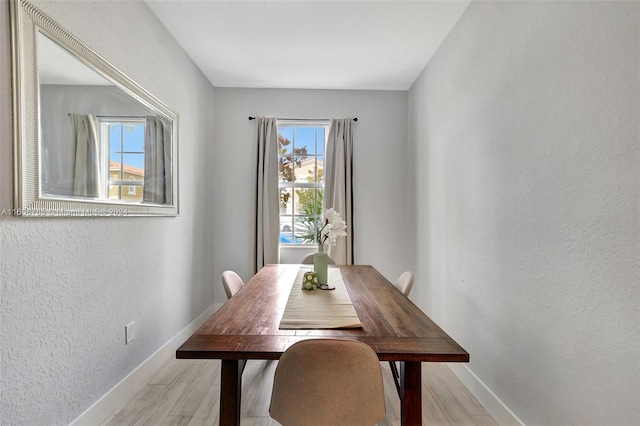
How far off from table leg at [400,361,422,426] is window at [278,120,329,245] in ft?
9.12

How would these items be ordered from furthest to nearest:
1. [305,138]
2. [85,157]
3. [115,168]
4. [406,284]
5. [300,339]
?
[305,138] → [406,284] → [115,168] → [85,157] → [300,339]

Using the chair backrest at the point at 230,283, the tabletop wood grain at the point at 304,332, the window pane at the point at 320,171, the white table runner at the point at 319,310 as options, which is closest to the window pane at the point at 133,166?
the chair backrest at the point at 230,283

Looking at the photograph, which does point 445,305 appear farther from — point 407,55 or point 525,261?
point 407,55

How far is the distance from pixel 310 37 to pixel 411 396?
261 centimetres

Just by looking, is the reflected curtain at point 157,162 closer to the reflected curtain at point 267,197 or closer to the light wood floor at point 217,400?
the reflected curtain at point 267,197

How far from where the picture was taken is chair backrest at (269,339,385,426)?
1.00 meters

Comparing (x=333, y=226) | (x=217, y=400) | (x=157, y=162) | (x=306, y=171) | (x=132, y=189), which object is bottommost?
(x=217, y=400)

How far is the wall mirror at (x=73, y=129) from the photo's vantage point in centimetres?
128

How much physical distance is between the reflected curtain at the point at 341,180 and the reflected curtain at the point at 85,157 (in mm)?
2395

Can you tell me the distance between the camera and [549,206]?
145cm

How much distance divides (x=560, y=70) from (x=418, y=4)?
1.24 m

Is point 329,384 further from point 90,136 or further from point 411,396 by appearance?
point 90,136

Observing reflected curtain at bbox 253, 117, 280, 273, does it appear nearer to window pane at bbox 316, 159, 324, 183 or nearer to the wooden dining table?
window pane at bbox 316, 159, 324, 183

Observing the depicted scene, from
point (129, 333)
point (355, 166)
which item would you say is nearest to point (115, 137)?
point (129, 333)
